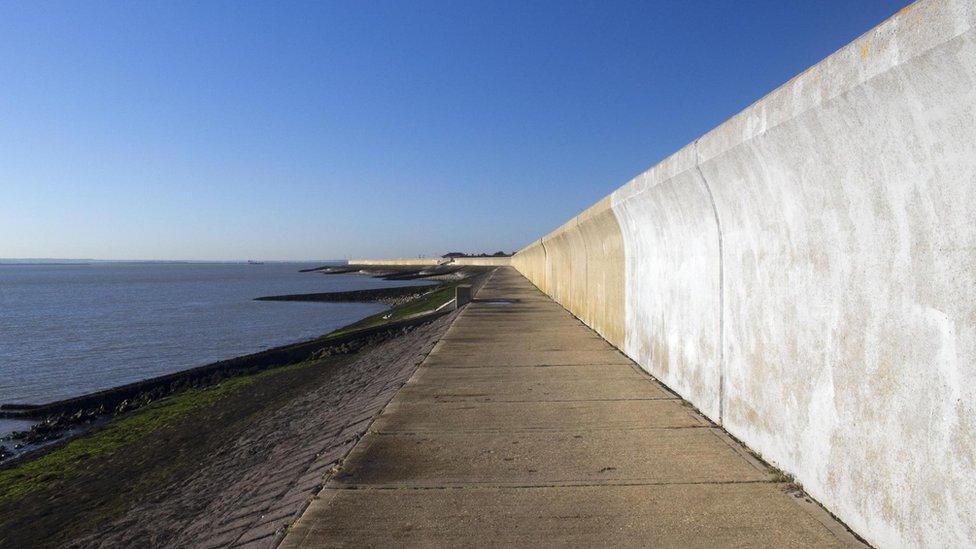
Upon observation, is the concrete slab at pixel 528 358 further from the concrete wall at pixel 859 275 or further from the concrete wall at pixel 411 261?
the concrete wall at pixel 411 261

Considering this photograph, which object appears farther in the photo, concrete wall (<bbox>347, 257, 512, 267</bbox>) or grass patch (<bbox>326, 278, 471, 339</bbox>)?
concrete wall (<bbox>347, 257, 512, 267</bbox>)

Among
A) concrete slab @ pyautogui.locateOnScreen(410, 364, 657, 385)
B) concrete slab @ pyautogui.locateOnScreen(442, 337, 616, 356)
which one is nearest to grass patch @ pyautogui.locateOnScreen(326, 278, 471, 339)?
concrete slab @ pyautogui.locateOnScreen(442, 337, 616, 356)

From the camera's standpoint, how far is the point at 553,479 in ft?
13.9

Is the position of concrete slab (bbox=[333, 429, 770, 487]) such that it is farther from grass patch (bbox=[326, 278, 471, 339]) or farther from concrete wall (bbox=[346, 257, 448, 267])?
concrete wall (bbox=[346, 257, 448, 267])

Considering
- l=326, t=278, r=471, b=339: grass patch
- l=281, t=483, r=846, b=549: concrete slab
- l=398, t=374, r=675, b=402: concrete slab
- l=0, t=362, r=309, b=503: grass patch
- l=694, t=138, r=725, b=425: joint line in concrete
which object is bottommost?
l=0, t=362, r=309, b=503: grass patch

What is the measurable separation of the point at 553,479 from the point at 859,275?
2.17 metres

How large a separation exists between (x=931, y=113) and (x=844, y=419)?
155 cm

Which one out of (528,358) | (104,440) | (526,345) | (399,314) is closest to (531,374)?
(528,358)

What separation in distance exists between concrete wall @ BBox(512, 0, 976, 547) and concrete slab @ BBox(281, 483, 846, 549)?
35cm

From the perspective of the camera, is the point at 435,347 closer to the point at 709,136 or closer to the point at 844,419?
the point at 709,136

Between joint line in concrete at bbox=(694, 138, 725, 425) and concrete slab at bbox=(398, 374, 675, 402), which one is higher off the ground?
joint line in concrete at bbox=(694, 138, 725, 425)

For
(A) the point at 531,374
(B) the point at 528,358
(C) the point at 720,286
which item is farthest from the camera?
(B) the point at 528,358

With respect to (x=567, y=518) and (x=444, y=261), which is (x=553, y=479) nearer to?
(x=567, y=518)

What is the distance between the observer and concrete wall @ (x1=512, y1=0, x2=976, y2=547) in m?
2.45
